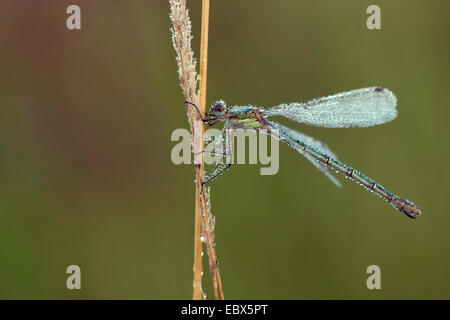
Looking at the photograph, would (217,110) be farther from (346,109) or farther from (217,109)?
(346,109)

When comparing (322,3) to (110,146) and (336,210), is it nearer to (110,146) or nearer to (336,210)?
(336,210)

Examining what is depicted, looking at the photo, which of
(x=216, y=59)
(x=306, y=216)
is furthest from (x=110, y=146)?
(x=306, y=216)

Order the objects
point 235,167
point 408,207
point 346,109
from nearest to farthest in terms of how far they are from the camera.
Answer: point 408,207 → point 346,109 → point 235,167

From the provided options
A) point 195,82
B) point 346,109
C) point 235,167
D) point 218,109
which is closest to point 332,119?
point 346,109

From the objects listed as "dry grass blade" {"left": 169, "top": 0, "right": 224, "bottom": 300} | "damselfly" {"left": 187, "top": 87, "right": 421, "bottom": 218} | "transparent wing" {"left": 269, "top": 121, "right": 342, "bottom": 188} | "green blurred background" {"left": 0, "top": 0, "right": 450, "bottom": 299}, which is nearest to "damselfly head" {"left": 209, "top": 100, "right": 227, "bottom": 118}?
"damselfly" {"left": 187, "top": 87, "right": 421, "bottom": 218}

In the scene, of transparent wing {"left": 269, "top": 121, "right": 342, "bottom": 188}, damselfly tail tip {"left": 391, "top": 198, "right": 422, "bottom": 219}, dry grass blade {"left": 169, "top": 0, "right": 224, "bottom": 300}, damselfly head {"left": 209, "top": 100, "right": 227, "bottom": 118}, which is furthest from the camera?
transparent wing {"left": 269, "top": 121, "right": 342, "bottom": 188}

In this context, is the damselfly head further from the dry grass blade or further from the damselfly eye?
the dry grass blade
